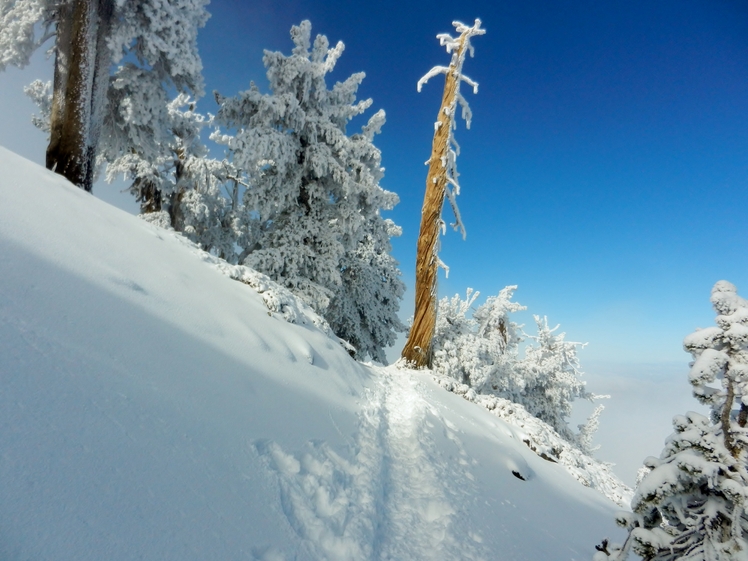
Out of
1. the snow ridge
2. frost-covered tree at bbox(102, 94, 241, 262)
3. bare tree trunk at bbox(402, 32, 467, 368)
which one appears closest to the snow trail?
the snow ridge

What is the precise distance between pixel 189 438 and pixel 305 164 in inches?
327

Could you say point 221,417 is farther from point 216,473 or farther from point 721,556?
point 721,556

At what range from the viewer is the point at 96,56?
6617 millimetres

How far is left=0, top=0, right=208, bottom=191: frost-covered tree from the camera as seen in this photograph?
616 centimetres

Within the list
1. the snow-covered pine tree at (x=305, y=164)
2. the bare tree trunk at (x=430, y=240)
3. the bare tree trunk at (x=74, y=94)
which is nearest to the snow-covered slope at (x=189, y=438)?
the bare tree trunk at (x=74, y=94)

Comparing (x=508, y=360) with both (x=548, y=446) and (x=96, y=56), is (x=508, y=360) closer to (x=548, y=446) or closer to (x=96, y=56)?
(x=548, y=446)

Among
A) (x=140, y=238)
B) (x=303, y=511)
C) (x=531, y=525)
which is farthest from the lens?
(x=140, y=238)

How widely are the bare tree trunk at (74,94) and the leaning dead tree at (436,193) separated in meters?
7.95

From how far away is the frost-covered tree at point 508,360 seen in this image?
11.3 meters

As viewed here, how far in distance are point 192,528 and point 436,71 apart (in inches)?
460

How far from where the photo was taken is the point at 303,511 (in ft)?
7.80

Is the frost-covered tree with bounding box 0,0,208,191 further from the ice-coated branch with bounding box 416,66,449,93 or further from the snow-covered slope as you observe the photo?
the ice-coated branch with bounding box 416,66,449,93

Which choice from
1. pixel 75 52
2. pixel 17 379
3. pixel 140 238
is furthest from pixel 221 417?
pixel 75 52

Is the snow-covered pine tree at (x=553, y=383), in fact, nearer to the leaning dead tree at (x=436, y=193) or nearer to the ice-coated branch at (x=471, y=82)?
the leaning dead tree at (x=436, y=193)
